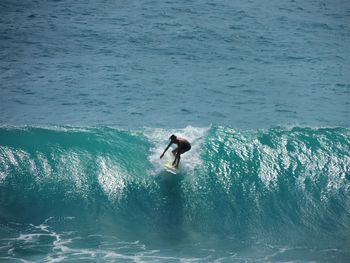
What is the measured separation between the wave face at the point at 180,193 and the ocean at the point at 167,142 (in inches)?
1.9

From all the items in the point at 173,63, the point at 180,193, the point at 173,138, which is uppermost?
the point at 173,63

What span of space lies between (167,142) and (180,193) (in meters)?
2.40

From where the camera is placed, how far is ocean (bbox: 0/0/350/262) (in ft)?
52.2

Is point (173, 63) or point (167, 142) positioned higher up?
point (173, 63)

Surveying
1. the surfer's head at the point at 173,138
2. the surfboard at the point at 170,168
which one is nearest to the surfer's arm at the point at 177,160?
the surfboard at the point at 170,168

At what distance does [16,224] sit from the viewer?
52.2 ft

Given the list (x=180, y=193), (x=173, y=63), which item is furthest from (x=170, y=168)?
(x=173, y=63)

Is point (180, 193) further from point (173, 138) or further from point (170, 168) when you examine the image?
point (173, 138)

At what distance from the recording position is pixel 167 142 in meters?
19.3

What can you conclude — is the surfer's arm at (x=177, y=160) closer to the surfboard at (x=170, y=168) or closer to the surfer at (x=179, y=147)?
the surfer at (x=179, y=147)

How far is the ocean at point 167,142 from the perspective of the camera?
15906 mm

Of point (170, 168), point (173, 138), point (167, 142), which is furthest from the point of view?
point (167, 142)

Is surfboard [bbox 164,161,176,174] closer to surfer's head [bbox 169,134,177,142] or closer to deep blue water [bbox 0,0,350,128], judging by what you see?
surfer's head [bbox 169,134,177,142]

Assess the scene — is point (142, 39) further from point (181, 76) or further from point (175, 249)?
point (175, 249)
